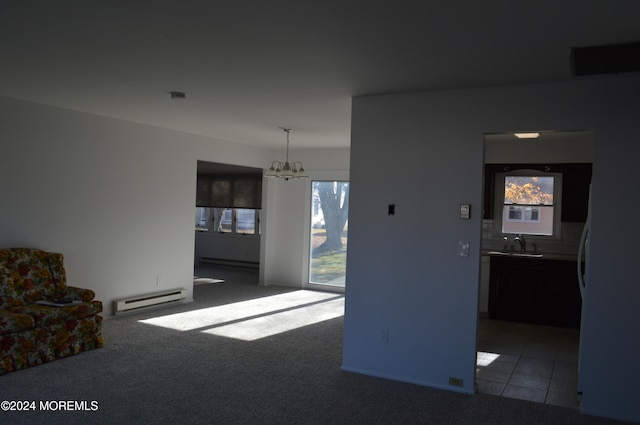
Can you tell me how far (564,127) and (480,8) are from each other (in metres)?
1.75

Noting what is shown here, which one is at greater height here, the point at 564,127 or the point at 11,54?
the point at 11,54

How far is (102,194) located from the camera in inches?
242

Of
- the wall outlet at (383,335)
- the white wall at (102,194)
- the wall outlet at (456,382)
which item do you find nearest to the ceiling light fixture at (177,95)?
the white wall at (102,194)

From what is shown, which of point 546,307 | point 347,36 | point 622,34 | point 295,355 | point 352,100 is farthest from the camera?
point 546,307

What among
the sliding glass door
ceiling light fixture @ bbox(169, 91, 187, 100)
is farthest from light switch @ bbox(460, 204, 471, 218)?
the sliding glass door

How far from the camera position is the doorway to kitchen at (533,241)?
20.7 feet

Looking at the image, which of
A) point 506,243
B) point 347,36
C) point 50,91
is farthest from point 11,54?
point 506,243

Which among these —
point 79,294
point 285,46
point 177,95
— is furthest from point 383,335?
point 79,294

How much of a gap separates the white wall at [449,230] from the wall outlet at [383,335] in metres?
0.02

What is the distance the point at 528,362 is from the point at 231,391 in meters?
2.87

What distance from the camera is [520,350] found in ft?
17.8

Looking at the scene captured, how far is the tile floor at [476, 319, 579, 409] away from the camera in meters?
4.20

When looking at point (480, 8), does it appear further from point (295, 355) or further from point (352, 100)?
point (295, 355)

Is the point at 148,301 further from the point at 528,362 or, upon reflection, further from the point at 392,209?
the point at 528,362
